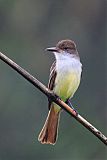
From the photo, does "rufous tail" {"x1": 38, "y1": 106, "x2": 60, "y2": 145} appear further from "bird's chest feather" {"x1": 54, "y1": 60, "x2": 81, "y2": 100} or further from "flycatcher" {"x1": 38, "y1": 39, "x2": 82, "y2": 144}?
"bird's chest feather" {"x1": 54, "y1": 60, "x2": 81, "y2": 100}

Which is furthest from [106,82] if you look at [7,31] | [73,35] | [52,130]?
[52,130]

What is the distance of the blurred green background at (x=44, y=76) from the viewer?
38.2 ft

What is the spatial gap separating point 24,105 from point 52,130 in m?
7.26

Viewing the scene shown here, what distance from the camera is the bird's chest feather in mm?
5312

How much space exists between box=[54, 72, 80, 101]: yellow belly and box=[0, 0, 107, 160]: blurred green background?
5.69 m

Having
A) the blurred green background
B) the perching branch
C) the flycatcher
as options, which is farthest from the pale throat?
the blurred green background

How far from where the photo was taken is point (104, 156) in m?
11.4

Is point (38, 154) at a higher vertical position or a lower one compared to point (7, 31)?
lower

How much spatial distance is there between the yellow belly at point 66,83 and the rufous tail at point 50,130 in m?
0.24

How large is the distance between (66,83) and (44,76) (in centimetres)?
699

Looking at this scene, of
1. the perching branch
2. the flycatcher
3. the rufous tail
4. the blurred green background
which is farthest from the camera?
the blurred green background

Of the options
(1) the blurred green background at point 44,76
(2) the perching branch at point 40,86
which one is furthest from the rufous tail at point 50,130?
(1) the blurred green background at point 44,76

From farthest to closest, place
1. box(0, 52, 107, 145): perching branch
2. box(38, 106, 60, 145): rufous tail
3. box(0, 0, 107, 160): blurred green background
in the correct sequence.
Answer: box(0, 0, 107, 160): blurred green background, box(38, 106, 60, 145): rufous tail, box(0, 52, 107, 145): perching branch

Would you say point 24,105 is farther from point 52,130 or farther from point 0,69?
point 52,130
